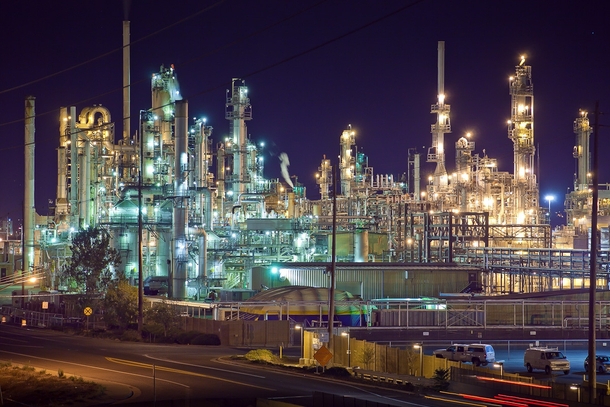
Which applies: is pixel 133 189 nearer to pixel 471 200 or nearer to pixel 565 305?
pixel 565 305

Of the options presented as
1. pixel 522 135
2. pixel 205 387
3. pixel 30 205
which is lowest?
pixel 205 387

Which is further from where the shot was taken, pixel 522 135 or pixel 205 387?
pixel 522 135

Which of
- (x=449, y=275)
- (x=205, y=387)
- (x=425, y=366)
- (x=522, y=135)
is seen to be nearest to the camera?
(x=205, y=387)

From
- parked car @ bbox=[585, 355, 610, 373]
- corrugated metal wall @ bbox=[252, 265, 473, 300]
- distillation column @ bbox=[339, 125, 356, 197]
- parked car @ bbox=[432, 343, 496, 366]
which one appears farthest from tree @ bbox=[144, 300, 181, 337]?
distillation column @ bbox=[339, 125, 356, 197]

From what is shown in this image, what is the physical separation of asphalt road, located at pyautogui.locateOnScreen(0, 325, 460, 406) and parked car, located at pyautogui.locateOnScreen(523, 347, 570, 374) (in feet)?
23.7

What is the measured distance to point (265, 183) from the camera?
3142 inches

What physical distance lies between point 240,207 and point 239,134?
6133 millimetres

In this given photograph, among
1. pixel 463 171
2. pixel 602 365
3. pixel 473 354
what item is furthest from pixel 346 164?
pixel 602 365

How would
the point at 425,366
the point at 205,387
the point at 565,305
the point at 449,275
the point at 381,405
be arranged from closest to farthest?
the point at 381,405 → the point at 205,387 → the point at 425,366 → the point at 565,305 → the point at 449,275

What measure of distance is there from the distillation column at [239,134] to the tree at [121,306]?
2949 centimetres

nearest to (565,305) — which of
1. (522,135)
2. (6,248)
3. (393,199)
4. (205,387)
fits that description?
(205,387)

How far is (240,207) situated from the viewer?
71250 mm

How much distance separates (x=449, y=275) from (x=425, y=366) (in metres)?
25.4

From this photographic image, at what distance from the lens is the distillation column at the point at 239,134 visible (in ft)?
226
